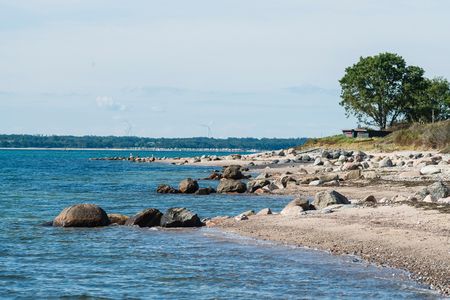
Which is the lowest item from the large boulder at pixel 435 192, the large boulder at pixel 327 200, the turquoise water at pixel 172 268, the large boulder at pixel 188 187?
the turquoise water at pixel 172 268

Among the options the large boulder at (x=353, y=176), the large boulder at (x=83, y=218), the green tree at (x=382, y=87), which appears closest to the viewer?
the large boulder at (x=83, y=218)

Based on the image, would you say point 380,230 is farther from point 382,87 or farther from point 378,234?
point 382,87

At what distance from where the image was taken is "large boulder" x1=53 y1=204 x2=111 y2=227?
27953 mm

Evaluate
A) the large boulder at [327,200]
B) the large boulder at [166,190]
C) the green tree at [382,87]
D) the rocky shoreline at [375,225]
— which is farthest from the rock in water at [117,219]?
the green tree at [382,87]

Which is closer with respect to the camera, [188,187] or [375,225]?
[375,225]

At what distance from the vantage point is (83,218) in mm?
27938

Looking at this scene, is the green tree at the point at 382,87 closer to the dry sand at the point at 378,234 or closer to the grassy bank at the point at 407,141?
the grassy bank at the point at 407,141

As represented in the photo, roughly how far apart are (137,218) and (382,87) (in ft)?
301

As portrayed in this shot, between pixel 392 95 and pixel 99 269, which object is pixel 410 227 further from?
pixel 392 95

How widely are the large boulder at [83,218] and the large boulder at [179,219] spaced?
2331 mm

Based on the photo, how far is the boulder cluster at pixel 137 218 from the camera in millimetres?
27641

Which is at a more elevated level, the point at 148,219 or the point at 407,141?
the point at 407,141

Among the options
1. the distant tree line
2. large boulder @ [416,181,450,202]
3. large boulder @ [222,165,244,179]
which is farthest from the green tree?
large boulder @ [416,181,450,202]

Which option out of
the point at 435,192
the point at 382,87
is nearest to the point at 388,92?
the point at 382,87
